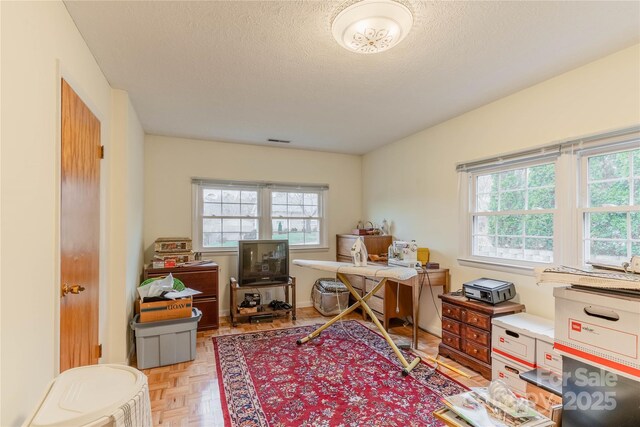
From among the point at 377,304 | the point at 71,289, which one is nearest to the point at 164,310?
the point at 71,289

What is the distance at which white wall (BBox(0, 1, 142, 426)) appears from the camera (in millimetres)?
1164

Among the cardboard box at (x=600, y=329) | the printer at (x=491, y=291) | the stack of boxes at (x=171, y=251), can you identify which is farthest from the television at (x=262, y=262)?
the cardboard box at (x=600, y=329)

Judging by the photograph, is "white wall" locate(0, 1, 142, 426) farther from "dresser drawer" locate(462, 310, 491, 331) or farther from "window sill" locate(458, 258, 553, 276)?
"window sill" locate(458, 258, 553, 276)

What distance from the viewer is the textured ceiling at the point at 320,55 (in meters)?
1.75

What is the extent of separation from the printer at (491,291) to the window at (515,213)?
1.11 ft

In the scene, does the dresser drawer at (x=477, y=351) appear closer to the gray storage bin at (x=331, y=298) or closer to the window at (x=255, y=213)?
the gray storage bin at (x=331, y=298)

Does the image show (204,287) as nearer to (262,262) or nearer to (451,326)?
(262,262)

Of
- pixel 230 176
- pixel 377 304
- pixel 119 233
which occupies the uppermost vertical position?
pixel 230 176

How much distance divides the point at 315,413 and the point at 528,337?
1.64m

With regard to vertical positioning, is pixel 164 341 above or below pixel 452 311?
below

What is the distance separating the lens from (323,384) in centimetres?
256

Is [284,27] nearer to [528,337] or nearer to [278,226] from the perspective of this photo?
[528,337]

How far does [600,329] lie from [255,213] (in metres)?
4.14

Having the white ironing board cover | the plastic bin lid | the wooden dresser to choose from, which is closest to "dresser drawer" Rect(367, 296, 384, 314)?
the wooden dresser
